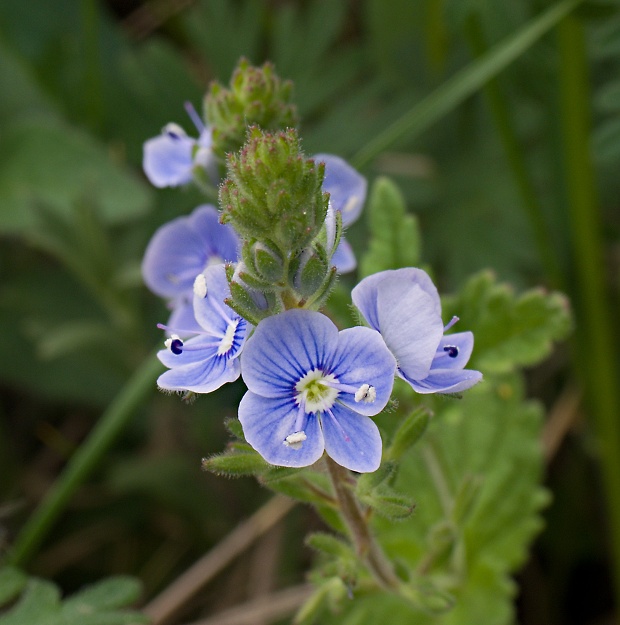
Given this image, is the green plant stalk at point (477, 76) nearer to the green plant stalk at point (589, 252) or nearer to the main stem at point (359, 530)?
the green plant stalk at point (589, 252)

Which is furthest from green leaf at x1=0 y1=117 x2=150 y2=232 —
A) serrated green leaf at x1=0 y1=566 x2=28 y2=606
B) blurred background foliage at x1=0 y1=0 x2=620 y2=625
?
serrated green leaf at x1=0 y1=566 x2=28 y2=606

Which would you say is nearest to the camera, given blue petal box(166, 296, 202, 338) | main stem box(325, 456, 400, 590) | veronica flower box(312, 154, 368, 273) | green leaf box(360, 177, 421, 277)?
main stem box(325, 456, 400, 590)

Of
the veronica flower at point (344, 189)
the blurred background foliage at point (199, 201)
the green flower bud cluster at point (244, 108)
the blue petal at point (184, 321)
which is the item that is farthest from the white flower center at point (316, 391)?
the blurred background foliage at point (199, 201)

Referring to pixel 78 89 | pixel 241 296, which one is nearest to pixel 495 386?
pixel 241 296

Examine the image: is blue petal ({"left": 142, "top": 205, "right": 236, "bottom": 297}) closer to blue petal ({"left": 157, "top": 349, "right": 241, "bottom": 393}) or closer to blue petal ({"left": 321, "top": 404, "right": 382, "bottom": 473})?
blue petal ({"left": 157, "top": 349, "right": 241, "bottom": 393})

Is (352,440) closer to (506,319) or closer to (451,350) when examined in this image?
(451,350)

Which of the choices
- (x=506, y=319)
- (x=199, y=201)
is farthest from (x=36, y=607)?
(x=199, y=201)
